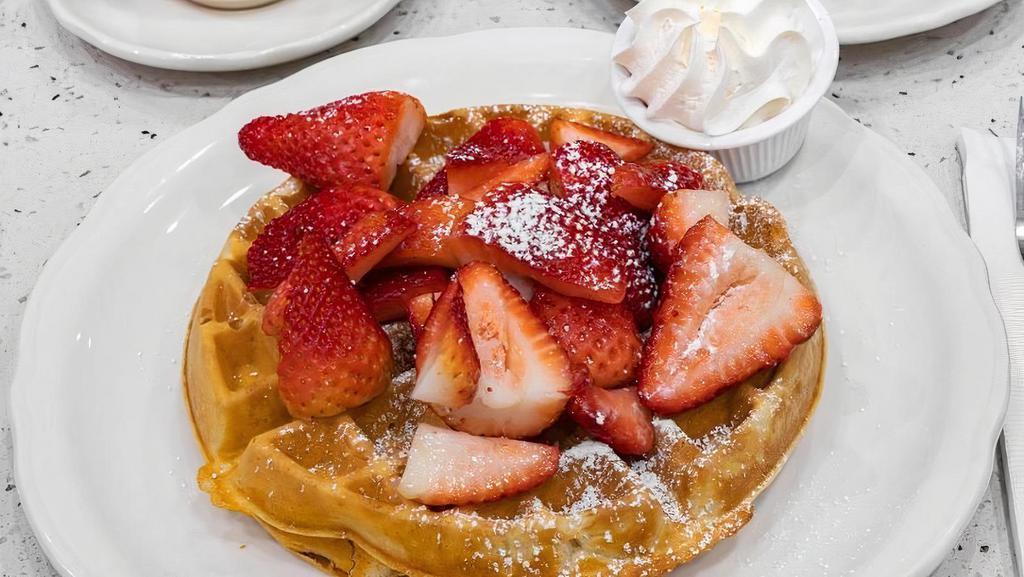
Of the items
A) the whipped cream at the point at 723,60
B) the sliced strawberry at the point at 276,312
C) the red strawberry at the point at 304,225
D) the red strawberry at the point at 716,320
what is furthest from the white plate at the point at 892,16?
the sliced strawberry at the point at 276,312

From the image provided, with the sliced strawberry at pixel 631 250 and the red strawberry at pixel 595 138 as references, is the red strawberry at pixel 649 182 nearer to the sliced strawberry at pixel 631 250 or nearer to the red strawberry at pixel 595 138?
the sliced strawberry at pixel 631 250

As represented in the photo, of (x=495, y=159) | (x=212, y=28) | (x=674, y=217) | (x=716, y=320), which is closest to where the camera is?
(x=716, y=320)

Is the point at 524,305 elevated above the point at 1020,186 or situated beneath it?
elevated above

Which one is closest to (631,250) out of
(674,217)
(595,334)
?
(674,217)

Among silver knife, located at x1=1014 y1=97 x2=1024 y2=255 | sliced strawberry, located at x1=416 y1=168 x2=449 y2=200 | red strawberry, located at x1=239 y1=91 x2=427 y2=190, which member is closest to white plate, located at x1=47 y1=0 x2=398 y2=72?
red strawberry, located at x1=239 y1=91 x2=427 y2=190

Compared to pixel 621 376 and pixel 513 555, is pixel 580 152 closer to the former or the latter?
pixel 621 376

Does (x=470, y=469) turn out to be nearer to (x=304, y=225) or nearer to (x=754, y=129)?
(x=304, y=225)

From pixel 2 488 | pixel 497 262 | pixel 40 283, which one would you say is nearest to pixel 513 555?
pixel 497 262

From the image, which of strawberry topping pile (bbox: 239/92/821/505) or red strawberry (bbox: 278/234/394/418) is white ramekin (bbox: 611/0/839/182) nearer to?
strawberry topping pile (bbox: 239/92/821/505)
